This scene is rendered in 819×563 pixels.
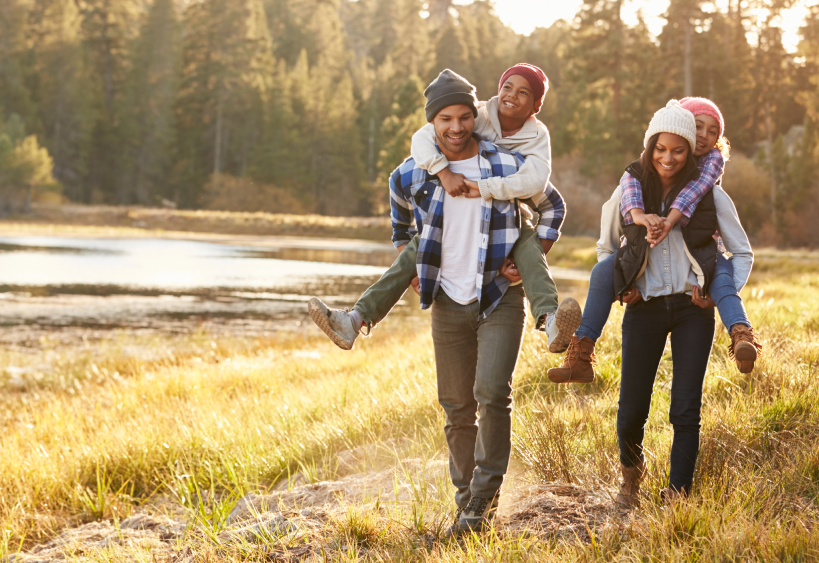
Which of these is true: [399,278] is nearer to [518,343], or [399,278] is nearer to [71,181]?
[518,343]

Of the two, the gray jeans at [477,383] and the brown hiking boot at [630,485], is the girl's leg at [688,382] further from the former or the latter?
the gray jeans at [477,383]

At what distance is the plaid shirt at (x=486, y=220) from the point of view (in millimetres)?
3193

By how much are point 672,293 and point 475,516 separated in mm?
1297

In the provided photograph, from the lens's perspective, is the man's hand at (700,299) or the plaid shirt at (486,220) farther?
the plaid shirt at (486,220)

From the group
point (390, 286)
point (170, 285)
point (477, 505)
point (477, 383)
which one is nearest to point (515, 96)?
point (390, 286)

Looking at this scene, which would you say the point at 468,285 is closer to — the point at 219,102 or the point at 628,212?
the point at 628,212

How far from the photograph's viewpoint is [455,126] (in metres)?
3.21

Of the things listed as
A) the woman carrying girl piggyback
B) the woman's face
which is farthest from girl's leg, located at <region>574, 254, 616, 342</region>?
the woman's face

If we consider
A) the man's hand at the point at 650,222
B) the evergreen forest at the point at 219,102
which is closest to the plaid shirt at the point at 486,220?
the man's hand at the point at 650,222

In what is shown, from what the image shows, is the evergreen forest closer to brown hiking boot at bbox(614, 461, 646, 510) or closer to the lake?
the lake

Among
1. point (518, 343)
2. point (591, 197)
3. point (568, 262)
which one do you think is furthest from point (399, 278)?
point (591, 197)

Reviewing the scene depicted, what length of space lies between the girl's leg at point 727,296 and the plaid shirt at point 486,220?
70cm

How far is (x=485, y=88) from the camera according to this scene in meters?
64.8

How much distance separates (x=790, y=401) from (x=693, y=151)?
1.66m
